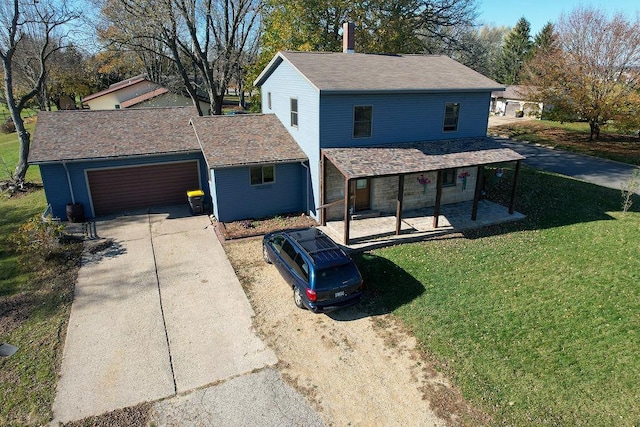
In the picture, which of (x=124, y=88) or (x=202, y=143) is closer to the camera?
(x=202, y=143)

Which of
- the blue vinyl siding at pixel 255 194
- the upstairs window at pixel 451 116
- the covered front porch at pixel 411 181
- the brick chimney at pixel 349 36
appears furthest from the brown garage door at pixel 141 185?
the upstairs window at pixel 451 116

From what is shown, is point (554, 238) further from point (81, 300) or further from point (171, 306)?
point (81, 300)

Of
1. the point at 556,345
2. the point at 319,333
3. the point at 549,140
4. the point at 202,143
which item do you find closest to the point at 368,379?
the point at 319,333

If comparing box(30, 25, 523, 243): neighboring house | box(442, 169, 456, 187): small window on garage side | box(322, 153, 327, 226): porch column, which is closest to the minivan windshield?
box(30, 25, 523, 243): neighboring house

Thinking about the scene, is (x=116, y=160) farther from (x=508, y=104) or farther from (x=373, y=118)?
(x=508, y=104)

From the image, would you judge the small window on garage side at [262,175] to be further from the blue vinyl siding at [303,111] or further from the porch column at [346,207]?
the porch column at [346,207]

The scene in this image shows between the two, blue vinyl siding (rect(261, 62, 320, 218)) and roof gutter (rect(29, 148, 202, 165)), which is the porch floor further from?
roof gutter (rect(29, 148, 202, 165))
